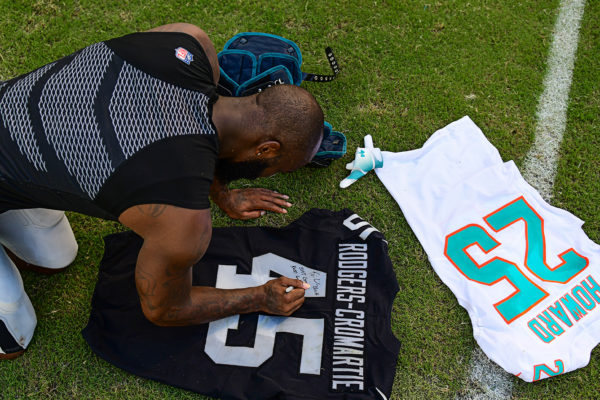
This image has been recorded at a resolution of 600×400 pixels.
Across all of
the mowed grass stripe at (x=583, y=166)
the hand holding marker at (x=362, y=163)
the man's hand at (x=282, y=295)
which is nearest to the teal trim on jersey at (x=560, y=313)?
the mowed grass stripe at (x=583, y=166)

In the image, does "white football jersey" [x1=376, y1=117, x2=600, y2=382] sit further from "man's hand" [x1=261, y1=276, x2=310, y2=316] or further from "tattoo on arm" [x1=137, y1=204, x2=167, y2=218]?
"tattoo on arm" [x1=137, y1=204, x2=167, y2=218]

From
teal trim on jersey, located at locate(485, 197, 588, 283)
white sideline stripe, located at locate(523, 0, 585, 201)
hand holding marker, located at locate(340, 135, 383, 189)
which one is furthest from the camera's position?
white sideline stripe, located at locate(523, 0, 585, 201)

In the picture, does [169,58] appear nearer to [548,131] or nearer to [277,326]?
[277,326]

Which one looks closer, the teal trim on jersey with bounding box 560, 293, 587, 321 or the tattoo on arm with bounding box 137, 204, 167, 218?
the tattoo on arm with bounding box 137, 204, 167, 218

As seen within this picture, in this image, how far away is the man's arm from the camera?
1.97 m

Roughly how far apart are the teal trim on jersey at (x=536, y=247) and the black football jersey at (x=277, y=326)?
2.89 feet

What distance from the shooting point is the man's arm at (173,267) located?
1975 millimetres

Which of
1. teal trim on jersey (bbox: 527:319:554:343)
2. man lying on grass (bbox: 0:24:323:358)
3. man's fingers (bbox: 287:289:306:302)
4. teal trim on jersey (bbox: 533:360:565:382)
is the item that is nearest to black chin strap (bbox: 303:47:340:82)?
man lying on grass (bbox: 0:24:323:358)

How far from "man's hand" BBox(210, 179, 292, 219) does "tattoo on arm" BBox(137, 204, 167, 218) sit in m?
1.13

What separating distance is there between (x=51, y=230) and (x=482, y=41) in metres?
3.48

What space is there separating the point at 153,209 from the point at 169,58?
2.48ft

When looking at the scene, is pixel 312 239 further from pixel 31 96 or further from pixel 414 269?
pixel 31 96

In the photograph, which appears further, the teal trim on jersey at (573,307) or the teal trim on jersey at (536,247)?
the teal trim on jersey at (536,247)

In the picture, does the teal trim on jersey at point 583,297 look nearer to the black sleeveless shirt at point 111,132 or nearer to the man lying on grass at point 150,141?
the man lying on grass at point 150,141
